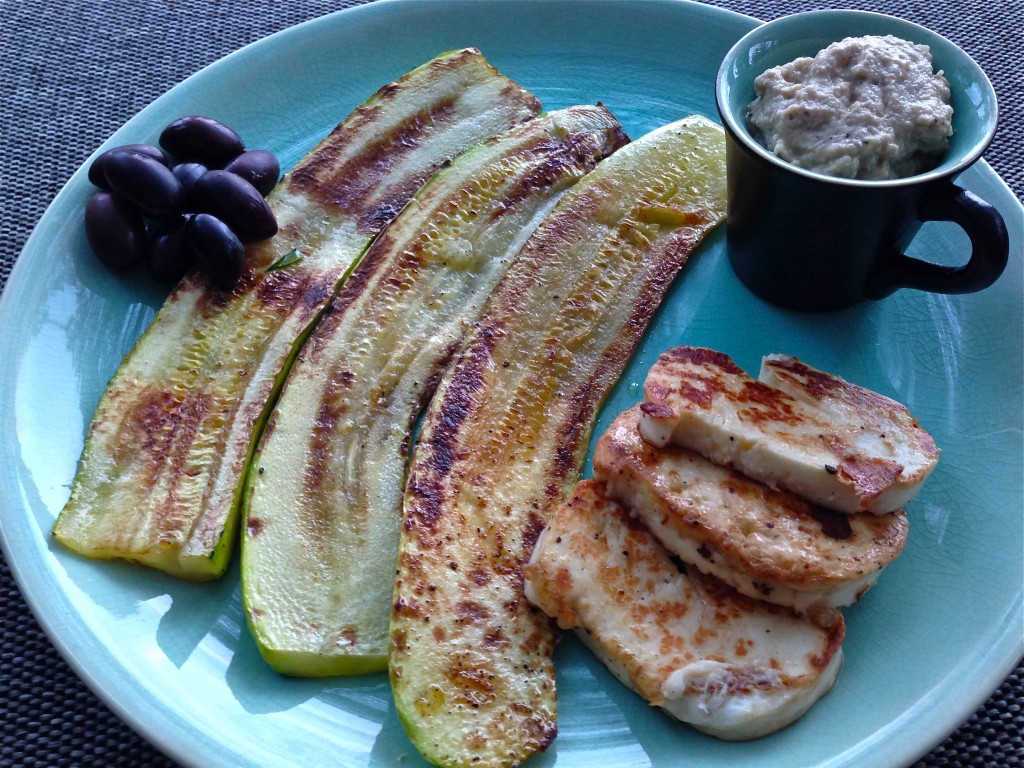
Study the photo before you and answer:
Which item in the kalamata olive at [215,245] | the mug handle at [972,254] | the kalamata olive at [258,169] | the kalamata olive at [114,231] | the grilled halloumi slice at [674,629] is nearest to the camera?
the grilled halloumi slice at [674,629]

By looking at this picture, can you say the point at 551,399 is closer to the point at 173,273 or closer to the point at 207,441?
the point at 207,441

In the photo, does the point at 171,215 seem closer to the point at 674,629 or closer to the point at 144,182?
the point at 144,182

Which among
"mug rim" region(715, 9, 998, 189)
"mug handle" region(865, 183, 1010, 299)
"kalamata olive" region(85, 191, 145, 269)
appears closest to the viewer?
"mug rim" region(715, 9, 998, 189)

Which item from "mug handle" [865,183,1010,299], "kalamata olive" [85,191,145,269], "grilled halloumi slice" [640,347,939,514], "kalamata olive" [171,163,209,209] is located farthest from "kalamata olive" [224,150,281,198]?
"mug handle" [865,183,1010,299]

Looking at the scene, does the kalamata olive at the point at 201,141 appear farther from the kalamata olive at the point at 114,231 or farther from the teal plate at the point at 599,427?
the kalamata olive at the point at 114,231

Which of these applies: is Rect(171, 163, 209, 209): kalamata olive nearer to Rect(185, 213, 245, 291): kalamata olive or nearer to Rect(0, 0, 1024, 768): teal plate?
Rect(185, 213, 245, 291): kalamata olive

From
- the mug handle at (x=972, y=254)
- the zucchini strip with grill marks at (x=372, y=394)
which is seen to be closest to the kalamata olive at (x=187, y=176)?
the zucchini strip with grill marks at (x=372, y=394)
